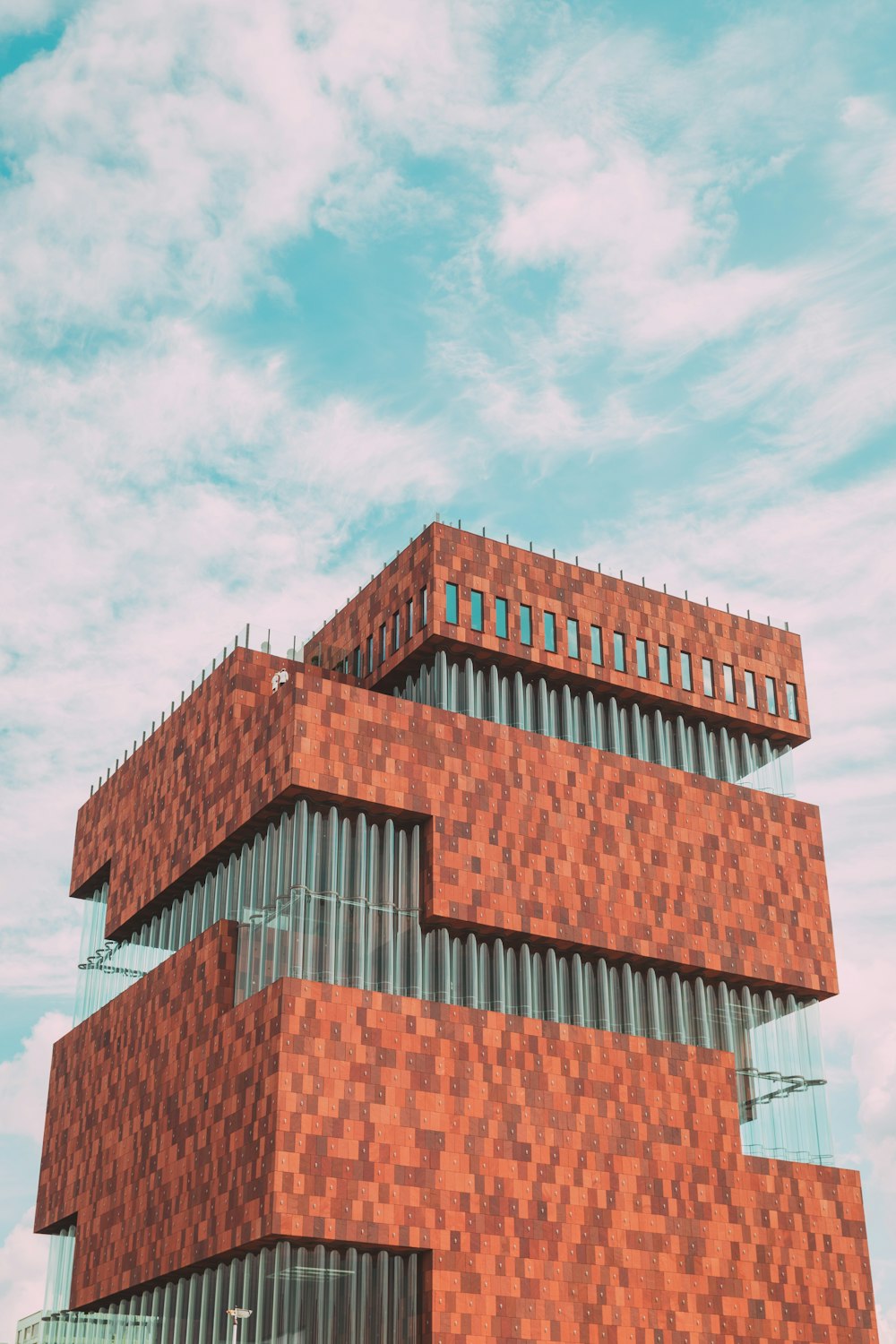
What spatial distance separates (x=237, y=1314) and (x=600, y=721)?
3551 cm

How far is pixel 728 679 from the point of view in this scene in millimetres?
88188

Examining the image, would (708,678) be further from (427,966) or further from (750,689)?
(427,966)

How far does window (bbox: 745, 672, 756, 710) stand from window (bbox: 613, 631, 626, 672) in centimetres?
838

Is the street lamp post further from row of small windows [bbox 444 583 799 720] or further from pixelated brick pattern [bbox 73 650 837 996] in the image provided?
row of small windows [bbox 444 583 799 720]

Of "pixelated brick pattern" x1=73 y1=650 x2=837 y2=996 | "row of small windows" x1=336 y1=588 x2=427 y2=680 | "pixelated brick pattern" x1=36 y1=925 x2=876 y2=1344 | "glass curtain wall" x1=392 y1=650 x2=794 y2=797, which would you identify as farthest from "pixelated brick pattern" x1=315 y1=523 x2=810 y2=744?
"pixelated brick pattern" x1=36 y1=925 x2=876 y2=1344

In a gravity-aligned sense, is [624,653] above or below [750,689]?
below

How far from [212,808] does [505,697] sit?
15201 mm

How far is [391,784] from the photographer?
7250 cm

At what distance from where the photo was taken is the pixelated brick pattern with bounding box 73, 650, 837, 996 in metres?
72.3

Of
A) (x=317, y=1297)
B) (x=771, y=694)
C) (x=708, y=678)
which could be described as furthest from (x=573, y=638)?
(x=317, y=1297)

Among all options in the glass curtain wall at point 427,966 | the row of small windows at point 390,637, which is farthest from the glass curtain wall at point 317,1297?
the row of small windows at point 390,637

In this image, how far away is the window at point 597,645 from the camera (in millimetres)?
83188

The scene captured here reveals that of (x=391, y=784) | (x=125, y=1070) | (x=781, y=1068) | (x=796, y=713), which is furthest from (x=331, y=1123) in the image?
(x=796, y=713)

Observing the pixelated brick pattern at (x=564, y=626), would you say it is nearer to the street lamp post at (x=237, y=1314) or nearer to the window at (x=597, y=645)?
the window at (x=597, y=645)
